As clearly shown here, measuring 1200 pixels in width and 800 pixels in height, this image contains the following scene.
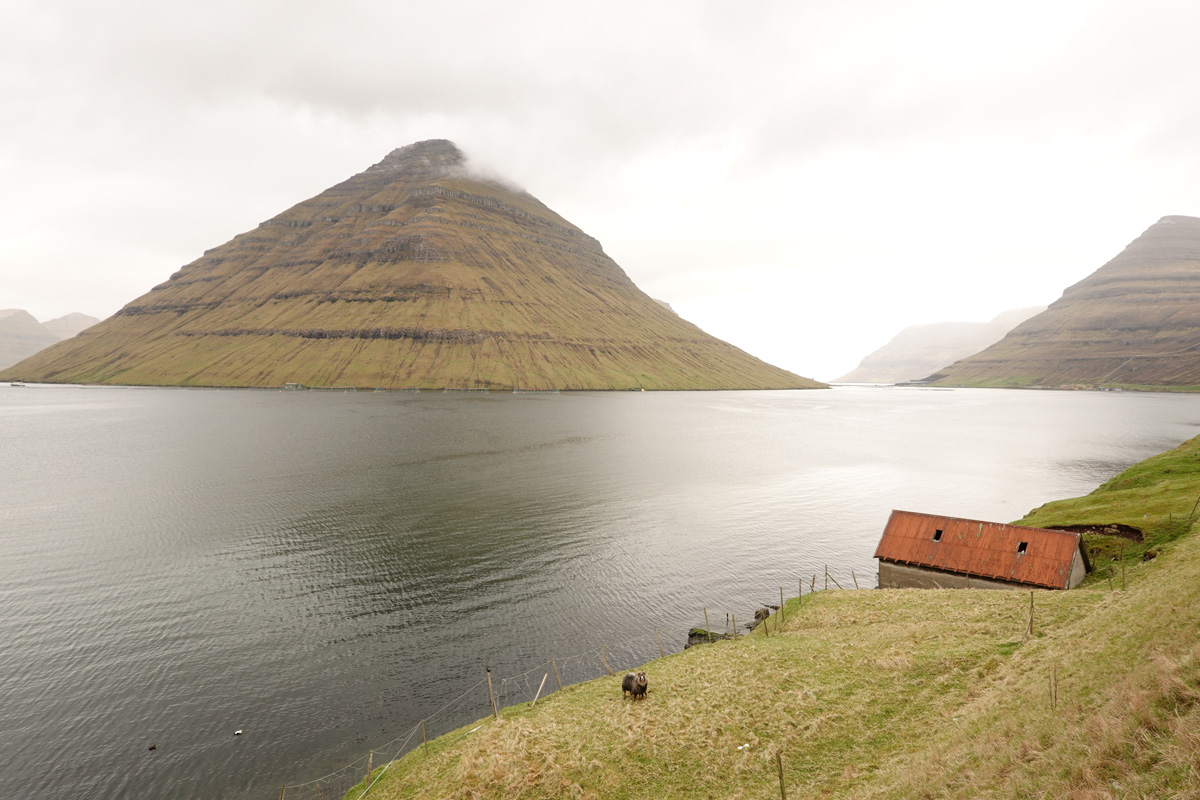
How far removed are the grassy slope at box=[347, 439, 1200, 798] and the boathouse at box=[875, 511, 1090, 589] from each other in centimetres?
581

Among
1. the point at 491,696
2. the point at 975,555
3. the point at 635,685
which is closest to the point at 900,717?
the point at 635,685

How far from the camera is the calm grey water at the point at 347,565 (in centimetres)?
3362

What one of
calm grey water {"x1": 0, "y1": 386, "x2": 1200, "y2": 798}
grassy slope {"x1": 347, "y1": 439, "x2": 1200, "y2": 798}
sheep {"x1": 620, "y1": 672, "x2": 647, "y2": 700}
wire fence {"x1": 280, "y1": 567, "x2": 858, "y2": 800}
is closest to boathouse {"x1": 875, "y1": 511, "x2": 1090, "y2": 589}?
grassy slope {"x1": 347, "y1": 439, "x2": 1200, "y2": 798}

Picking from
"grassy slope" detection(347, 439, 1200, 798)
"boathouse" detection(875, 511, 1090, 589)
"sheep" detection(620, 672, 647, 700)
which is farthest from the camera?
"boathouse" detection(875, 511, 1090, 589)

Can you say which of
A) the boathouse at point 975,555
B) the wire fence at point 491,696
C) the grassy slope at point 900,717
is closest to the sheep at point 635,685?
the grassy slope at point 900,717

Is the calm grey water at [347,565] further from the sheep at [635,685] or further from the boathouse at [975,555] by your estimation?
the sheep at [635,685]

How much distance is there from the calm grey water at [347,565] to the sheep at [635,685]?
10.6 metres

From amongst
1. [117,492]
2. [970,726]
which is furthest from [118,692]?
[117,492]

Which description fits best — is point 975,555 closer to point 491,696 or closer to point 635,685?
point 635,685

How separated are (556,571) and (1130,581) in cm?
4961

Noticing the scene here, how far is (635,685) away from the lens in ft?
100

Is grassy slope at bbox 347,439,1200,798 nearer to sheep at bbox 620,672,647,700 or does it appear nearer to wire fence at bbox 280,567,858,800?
sheep at bbox 620,672,647,700

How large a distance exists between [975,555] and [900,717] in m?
32.2

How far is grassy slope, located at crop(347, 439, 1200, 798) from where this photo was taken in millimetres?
15586
